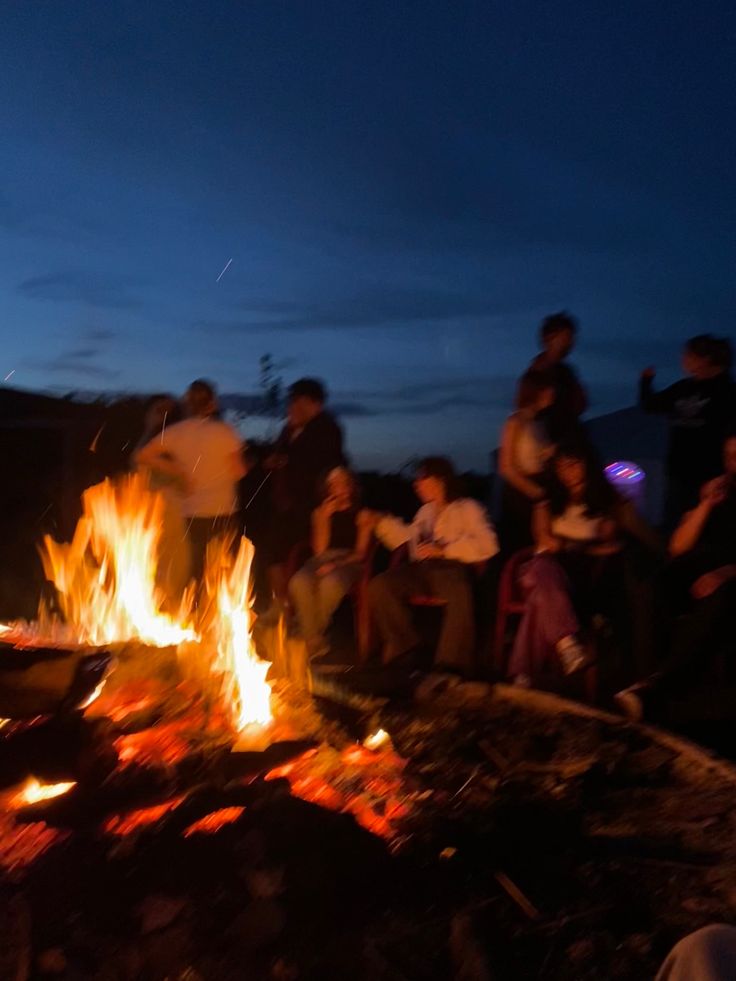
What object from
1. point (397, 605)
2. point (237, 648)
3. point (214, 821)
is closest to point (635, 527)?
point (397, 605)

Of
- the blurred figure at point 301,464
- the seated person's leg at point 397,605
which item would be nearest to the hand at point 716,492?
the seated person's leg at point 397,605

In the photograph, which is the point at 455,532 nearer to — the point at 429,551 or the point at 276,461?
the point at 429,551

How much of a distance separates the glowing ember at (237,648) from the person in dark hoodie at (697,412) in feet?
8.00

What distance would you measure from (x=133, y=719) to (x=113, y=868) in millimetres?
1190

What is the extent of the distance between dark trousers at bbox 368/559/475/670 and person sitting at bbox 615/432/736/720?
3.58 feet

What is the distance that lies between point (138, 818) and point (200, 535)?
127 inches

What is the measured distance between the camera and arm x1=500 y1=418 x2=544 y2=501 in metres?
6.20

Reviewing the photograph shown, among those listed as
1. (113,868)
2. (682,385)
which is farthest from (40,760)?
(682,385)

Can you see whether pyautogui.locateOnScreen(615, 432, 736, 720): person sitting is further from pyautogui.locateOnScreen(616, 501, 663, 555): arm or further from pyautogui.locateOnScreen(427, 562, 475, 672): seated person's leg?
pyautogui.locateOnScreen(427, 562, 475, 672): seated person's leg

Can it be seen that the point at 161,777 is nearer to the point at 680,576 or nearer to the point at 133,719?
the point at 133,719

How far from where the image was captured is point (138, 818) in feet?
12.2

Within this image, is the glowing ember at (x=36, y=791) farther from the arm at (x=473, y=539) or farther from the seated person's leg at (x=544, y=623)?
the arm at (x=473, y=539)

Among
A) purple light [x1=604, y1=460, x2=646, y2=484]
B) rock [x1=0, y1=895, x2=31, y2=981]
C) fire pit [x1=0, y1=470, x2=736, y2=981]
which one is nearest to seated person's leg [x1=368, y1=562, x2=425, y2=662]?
fire pit [x1=0, y1=470, x2=736, y2=981]

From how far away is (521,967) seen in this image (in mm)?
2891
